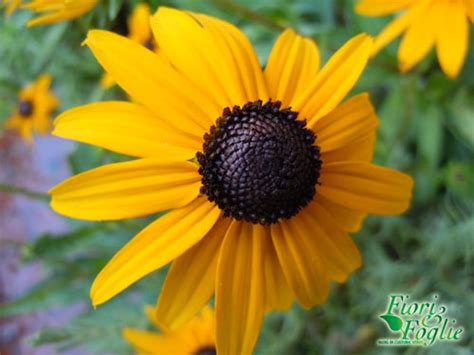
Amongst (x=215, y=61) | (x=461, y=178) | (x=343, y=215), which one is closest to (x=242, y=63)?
(x=215, y=61)

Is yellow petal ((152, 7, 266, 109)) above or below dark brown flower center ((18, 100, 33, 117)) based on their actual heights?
below

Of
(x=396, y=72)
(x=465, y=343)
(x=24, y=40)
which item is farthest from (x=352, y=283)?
(x=24, y=40)

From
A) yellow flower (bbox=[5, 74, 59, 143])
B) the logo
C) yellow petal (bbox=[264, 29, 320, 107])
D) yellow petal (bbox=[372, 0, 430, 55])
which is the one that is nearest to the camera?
yellow petal (bbox=[264, 29, 320, 107])

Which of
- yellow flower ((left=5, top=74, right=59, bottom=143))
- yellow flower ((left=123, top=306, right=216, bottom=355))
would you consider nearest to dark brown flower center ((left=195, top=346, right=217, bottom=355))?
yellow flower ((left=123, top=306, right=216, bottom=355))

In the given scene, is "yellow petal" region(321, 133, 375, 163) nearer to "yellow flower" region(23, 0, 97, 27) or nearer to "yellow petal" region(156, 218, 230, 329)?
"yellow petal" region(156, 218, 230, 329)

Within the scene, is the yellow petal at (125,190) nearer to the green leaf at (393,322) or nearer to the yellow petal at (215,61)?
the yellow petal at (215,61)

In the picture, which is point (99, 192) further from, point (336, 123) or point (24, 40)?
point (24, 40)
